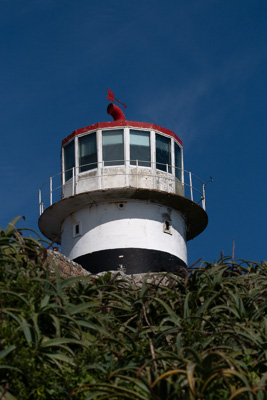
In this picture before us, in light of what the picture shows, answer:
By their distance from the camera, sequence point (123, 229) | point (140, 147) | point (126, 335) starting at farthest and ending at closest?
point (140, 147)
point (123, 229)
point (126, 335)

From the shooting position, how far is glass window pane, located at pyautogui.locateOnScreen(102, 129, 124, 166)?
18766mm

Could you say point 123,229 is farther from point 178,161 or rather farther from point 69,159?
point 178,161

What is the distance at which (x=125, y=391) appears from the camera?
578cm

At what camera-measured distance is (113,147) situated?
18.9 meters

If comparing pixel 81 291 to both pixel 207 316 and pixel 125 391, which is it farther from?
pixel 125 391

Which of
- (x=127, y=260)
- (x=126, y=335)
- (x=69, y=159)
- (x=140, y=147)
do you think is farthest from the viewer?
(x=69, y=159)

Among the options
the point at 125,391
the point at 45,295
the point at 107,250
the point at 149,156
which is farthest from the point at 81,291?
the point at 149,156

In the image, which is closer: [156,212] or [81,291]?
[81,291]

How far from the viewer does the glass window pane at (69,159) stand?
1942cm

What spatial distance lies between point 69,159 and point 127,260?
376 centimetres

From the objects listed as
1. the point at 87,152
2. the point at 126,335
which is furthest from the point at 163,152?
the point at 126,335

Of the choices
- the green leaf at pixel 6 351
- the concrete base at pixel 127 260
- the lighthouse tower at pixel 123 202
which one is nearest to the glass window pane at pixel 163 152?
the lighthouse tower at pixel 123 202

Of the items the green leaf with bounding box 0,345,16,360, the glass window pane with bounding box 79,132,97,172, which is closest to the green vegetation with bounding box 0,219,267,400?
the green leaf with bounding box 0,345,16,360

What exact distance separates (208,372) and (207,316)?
2.10 meters
